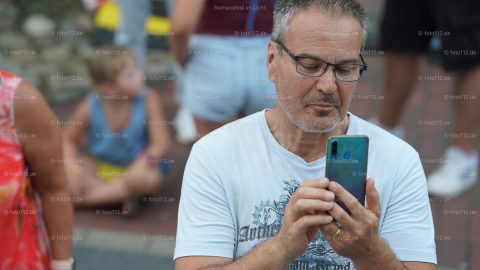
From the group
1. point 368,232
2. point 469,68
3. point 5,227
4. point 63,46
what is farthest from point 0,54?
point 368,232

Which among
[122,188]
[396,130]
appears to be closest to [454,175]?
[396,130]

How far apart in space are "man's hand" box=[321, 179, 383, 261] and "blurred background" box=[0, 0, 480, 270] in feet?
7.39

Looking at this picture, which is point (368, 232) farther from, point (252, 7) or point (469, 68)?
point (469, 68)

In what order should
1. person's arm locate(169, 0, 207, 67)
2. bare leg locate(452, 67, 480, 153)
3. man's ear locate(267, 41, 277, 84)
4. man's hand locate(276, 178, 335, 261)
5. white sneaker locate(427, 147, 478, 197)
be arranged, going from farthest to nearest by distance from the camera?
white sneaker locate(427, 147, 478, 197)
bare leg locate(452, 67, 480, 153)
person's arm locate(169, 0, 207, 67)
man's ear locate(267, 41, 277, 84)
man's hand locate(276, 178, 335, 261)

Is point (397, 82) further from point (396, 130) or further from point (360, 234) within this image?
point (360, 234)

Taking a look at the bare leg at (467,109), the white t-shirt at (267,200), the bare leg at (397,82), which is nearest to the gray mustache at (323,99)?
the white t-shirt at (267,200)

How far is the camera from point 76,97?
5789mm

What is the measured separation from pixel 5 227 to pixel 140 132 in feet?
7.07

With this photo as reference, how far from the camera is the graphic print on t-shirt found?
7.21 ft

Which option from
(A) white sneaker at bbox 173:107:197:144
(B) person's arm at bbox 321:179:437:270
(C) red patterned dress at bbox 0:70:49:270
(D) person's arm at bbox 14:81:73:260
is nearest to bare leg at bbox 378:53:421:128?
(A) white sneaker at bbox 173:107:197:144

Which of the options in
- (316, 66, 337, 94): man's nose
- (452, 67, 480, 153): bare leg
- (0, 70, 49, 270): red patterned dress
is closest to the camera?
(316, 66, 337, 94): man's nose

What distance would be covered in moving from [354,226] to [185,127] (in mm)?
3345

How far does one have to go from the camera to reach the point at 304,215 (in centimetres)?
197

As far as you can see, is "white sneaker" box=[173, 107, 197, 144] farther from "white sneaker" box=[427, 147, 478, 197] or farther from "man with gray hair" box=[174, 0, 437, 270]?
"man with gray hair" box=[174, 0, 437, 270]
